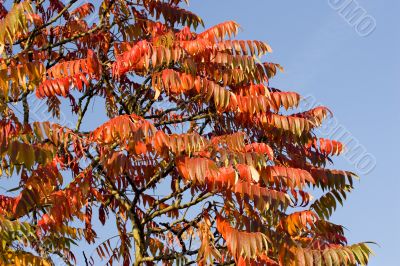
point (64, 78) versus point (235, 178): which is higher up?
point (64, 78)

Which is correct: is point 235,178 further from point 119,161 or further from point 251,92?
point 251,92

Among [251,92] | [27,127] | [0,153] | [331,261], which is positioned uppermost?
[251,92]

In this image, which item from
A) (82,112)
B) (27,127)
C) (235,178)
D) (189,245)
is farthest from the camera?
(82,112)

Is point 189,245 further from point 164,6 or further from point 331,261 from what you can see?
point 164,6

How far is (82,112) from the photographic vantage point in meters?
8.52

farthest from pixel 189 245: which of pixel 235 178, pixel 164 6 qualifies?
pixel 164 6

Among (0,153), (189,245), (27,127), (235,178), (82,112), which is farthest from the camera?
(82,112)

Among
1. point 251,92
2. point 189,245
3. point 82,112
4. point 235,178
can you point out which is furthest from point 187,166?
point 82,112

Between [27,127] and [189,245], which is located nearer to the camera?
[27,127]

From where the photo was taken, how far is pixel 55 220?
6.52 meters

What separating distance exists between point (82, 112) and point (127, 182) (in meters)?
1.34

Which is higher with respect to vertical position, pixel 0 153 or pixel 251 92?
pixel 251 92

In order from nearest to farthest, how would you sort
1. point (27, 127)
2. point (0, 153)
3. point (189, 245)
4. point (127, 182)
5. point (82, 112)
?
point (0, 153), point (27, 127), point (189, 245), point (127, 182), point (82, 112)

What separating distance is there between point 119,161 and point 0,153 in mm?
1048
